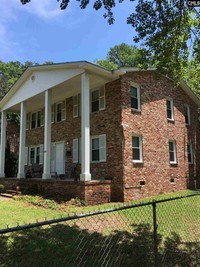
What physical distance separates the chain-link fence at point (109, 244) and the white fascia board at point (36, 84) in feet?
26.6

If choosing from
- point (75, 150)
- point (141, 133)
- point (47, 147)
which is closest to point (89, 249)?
point (47, 147)

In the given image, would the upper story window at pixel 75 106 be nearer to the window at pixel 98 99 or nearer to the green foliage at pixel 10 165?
the window at pixel 98 99

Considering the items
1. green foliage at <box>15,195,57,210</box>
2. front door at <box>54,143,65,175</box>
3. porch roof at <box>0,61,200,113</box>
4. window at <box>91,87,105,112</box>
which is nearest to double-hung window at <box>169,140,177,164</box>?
porch roof at <box>0,61,200,113</box>

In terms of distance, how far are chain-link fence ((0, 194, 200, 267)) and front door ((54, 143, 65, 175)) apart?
985 centimetres

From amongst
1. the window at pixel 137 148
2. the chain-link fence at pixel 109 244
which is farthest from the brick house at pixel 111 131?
the chain-link fence at pixel 109 244

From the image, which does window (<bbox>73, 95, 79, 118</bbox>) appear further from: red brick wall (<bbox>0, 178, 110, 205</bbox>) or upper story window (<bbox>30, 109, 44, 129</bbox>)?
red brick wall (<bbox>0, 178, 110, 205</bbox>)

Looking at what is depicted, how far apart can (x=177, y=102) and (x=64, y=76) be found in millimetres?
8655

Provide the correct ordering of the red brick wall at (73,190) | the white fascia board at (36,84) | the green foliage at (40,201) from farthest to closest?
the white fascia board at (36,84) < the red brick wall at (73,190) < the green foliage at (40,201)

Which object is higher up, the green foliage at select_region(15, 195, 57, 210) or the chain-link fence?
the green foliage at select_region(15, 195, 57, 210)

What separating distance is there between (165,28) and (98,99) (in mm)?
7490

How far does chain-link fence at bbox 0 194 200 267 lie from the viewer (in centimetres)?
489

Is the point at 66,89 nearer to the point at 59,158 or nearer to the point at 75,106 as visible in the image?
the point at 75,106

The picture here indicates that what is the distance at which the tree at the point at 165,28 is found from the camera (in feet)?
26.4

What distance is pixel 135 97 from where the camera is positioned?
50.5 feet
